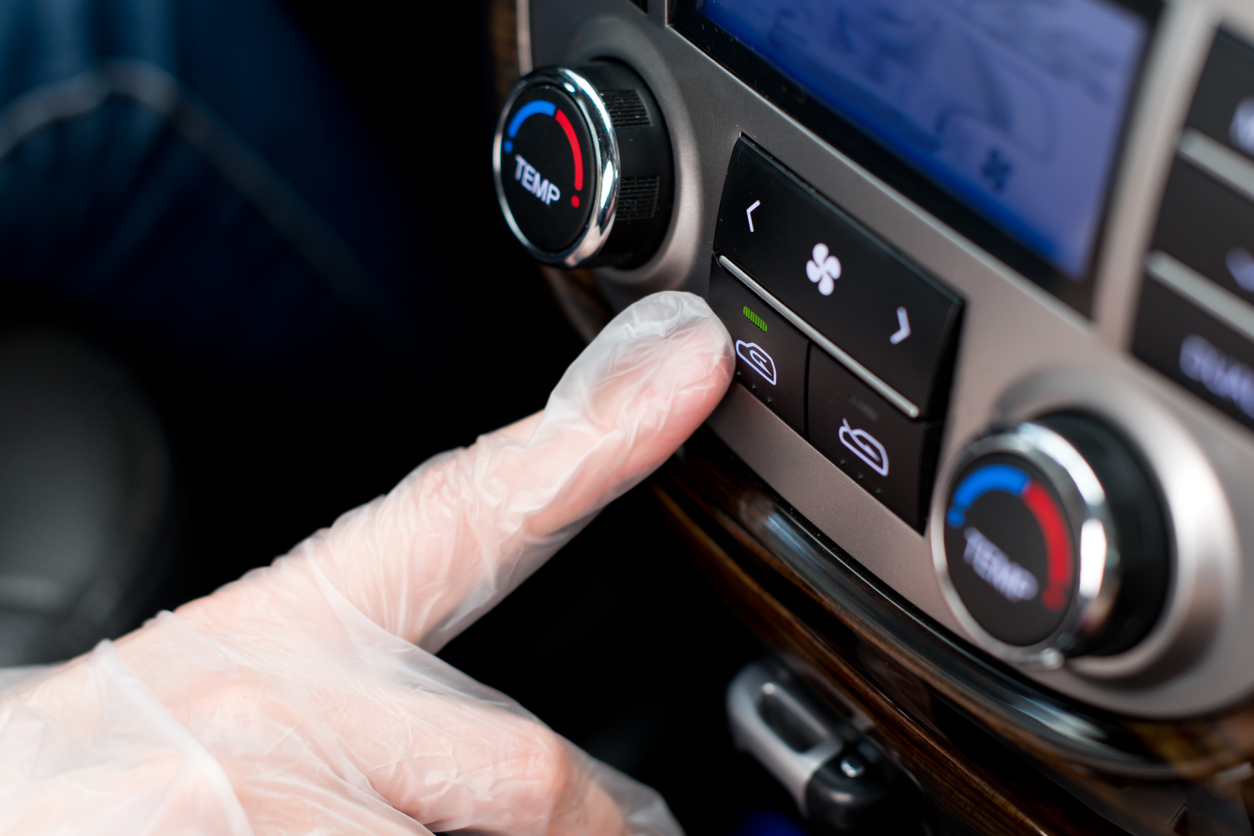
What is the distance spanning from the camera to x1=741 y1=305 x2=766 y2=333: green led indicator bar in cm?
41

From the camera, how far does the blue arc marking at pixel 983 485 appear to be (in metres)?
0.29

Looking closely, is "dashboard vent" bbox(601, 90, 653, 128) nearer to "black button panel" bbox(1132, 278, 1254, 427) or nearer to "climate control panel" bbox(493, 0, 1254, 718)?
Result: "climate control panel" bbox(493, 0, 1254, 718)

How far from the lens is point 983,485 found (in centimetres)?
30

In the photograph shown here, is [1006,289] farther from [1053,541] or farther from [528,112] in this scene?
[528,112]

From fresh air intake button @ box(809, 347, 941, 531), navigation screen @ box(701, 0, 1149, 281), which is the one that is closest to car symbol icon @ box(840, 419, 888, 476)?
fresh air intake button @ box(809, 347, 941, 531)

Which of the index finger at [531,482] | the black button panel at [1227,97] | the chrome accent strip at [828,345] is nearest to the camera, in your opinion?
the black button panel at [1227,97]

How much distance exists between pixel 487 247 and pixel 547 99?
29 centimetres

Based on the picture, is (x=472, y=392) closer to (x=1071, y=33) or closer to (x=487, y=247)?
(x=487, y=247)

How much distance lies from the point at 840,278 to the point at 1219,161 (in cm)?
13

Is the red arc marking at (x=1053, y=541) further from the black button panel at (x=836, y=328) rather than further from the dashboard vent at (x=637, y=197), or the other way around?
the dashboard vent at (x=637, y=197)

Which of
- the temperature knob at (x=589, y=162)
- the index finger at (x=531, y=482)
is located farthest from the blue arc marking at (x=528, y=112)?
the index finger at (x=531, y=482)

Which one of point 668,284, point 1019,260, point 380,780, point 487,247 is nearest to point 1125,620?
point 1019,260

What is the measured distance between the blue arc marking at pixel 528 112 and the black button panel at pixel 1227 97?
272 mm

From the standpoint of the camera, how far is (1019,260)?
30 cm
